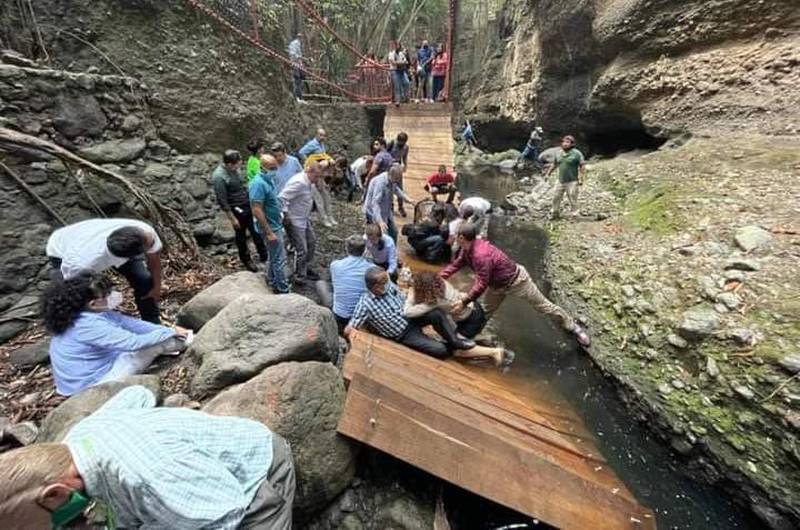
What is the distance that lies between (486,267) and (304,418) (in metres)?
2.59

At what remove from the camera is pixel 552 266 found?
21.6ft

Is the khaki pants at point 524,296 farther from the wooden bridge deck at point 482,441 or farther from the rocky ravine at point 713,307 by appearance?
the wooden bridge deck at point 482,441

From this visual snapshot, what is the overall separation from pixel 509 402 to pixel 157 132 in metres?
5.49

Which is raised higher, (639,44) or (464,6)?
(464,6)

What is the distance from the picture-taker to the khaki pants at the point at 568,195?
8.23 meters

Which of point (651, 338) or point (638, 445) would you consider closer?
point (638, 445)

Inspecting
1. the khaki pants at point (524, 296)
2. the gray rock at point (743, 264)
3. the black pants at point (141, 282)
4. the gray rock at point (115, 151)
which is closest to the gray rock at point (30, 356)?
the black pants at point (141, 282)

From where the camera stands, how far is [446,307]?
3869 mm

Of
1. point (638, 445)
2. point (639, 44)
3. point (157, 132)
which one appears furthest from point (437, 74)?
point (638, 445)

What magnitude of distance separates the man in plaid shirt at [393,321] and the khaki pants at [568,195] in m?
5.80

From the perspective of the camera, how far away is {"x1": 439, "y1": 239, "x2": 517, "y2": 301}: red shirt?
416cm

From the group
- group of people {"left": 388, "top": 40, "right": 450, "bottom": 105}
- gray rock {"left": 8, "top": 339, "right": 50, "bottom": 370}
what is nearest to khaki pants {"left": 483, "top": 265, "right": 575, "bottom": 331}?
gray rock {"left": 8, "top": 339, "right": 50, "bottom": 370}

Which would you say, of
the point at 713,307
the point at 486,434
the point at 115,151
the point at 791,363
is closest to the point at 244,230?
the point at 115,151

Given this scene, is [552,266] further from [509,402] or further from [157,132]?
[157,132]
